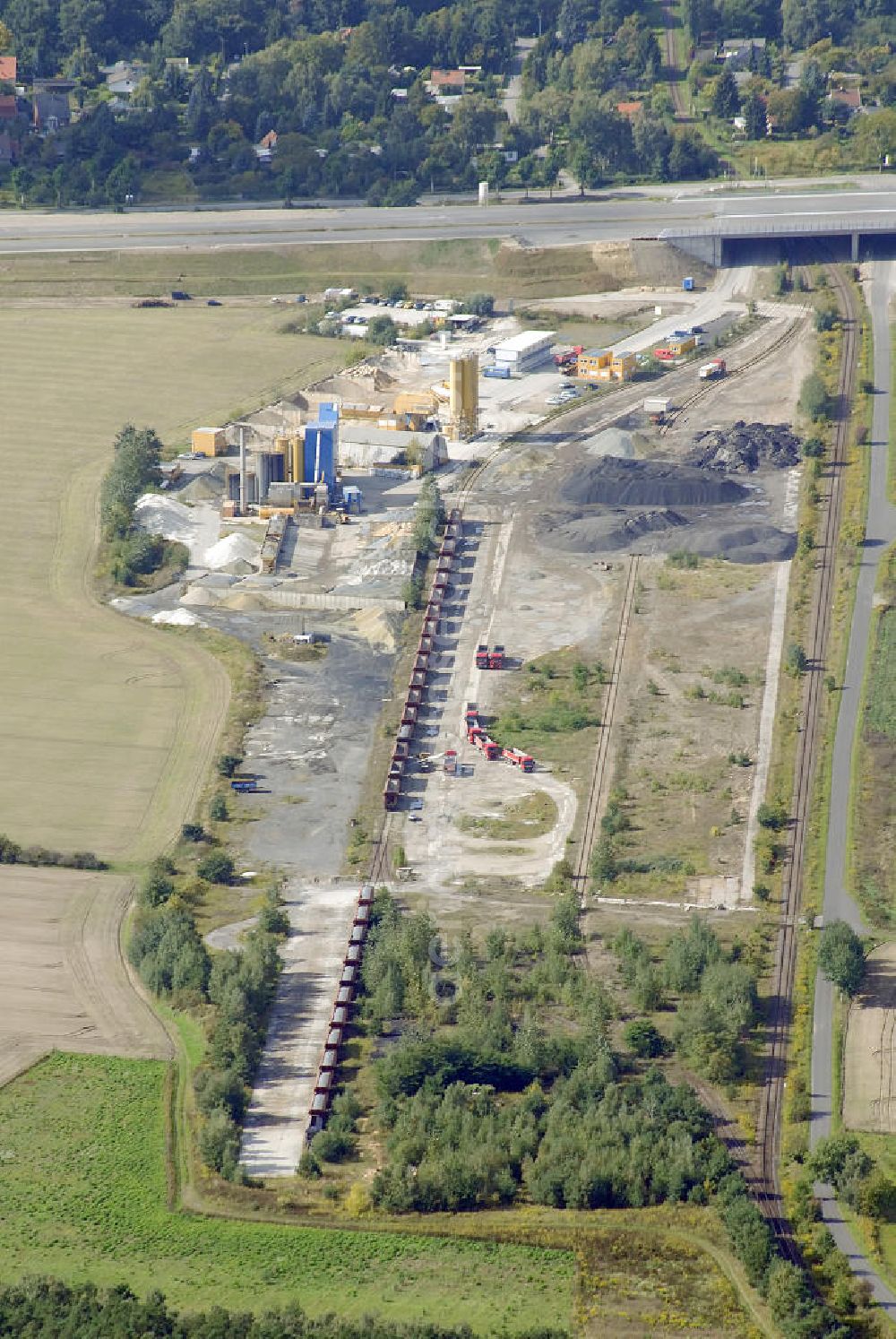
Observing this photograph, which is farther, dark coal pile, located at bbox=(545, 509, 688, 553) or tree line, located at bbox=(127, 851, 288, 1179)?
dark coal pile, located at bbox=(545, 509, 688, 553)

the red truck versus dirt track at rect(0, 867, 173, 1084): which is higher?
dirt track at rect(0, 867, 173, 1084)

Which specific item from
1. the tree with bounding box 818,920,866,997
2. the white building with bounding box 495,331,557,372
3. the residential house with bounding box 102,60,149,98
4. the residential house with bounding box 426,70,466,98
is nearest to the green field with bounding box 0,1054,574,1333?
the tree with bounding box 818,920,866,997

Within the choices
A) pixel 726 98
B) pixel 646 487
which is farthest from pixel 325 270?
pixel 646 487

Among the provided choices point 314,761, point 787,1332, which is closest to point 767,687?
point 314,761

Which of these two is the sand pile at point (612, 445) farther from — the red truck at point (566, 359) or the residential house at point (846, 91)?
the residential house at point (846, 91)

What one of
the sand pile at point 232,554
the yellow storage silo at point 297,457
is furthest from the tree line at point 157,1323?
the yellow storage silo at point 297,457

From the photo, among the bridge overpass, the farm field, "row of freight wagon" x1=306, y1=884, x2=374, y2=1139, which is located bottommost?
the farm field

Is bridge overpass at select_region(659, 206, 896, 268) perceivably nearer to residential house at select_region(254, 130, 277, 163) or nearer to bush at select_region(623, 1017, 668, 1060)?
residential house at select_region(254, 130, 277, 163)
